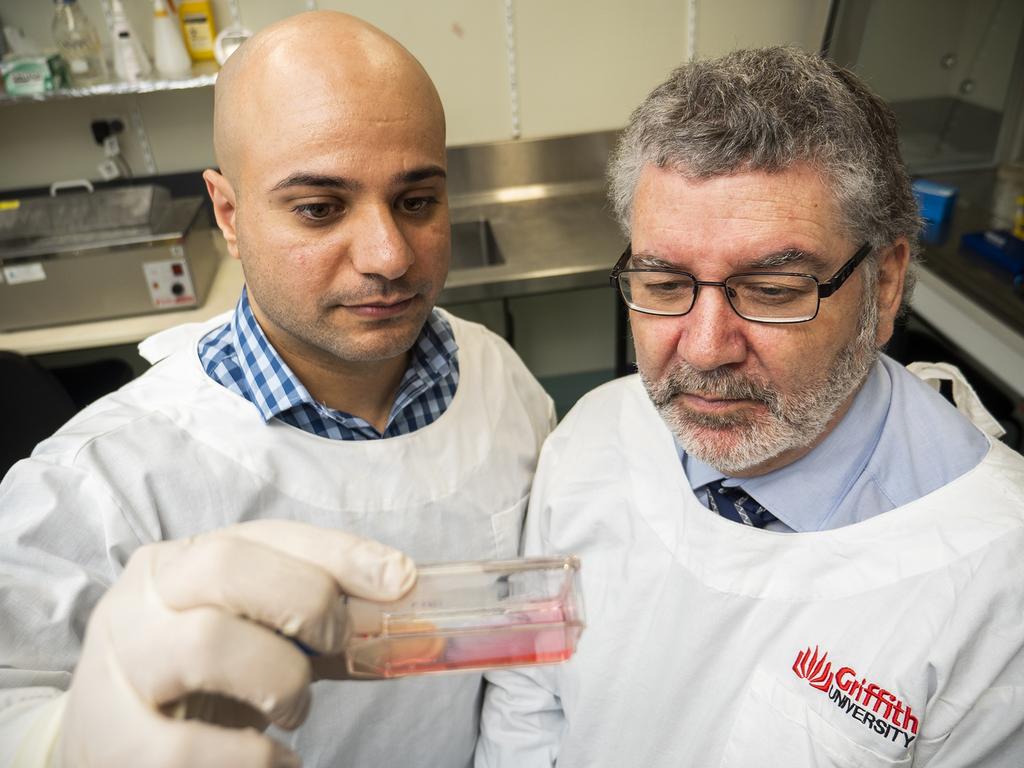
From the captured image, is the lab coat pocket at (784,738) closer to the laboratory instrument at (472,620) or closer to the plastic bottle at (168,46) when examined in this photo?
the laboratory instrument at (472,620)

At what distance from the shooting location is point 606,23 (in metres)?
3.17

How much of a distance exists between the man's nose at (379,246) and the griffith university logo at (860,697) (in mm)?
760

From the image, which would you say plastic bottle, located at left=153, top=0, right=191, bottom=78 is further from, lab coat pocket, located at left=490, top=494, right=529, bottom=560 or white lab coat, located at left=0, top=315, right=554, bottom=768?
lab coat pocket, located at left=490, top=494, right=529, bottom=560

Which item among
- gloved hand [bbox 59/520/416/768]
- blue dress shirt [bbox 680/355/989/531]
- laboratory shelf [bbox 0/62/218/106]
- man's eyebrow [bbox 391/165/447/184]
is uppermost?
man's eyebrow [bbox 391/165/447/184]

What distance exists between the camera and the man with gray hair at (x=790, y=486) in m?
0.93

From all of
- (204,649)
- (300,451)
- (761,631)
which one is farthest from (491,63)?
(204,649)

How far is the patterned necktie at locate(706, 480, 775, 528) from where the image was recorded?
3.67 ft

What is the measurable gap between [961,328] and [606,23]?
1877 millimetres

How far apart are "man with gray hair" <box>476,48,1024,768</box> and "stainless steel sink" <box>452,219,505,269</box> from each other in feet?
6.63

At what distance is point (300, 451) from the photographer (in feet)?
3.71

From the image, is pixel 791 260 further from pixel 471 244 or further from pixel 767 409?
pixel 471 244

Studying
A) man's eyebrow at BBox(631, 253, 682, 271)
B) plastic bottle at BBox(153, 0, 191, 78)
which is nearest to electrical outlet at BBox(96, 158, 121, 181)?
plastic bottle at BBox(153, 0, 191, 78)

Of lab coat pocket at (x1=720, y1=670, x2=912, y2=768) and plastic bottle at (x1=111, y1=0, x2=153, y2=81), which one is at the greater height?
plastic bottle at (x1=111, y1=0, x2=153, y2=81)

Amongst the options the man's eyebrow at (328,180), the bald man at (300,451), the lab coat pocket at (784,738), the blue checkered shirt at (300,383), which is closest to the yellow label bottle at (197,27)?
the bald man at (300,451)
